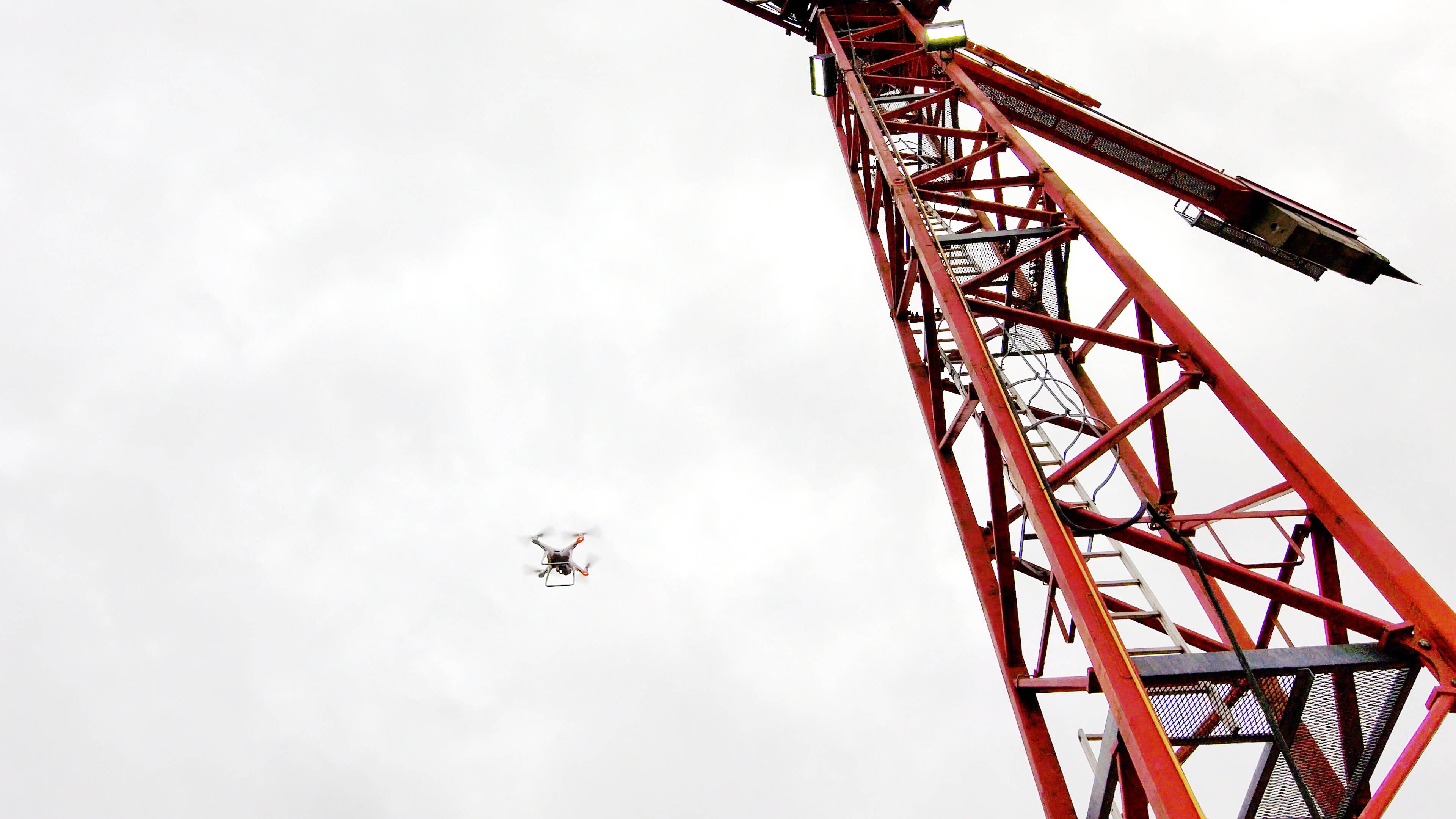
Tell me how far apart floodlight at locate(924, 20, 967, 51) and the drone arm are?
39 centimetres

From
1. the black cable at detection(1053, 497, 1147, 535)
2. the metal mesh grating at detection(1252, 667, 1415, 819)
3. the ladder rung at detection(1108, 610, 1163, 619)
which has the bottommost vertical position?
the metal mesh grating at detection(1252, 667, 1415, 819)

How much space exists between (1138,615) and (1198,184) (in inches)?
398

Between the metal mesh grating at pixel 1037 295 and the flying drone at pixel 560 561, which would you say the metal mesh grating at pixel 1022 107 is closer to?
the metal mesh grating at pixel 1037 295

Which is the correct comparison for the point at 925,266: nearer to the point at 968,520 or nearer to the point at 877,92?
the point at 968,520

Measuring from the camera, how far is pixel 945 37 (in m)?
15.8

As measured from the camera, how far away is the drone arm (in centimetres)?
1504

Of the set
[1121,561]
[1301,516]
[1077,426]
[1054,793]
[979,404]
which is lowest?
[1054,793]

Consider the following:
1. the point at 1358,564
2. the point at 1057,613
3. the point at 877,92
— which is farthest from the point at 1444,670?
the point at 877,92

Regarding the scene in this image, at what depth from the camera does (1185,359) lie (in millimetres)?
9039

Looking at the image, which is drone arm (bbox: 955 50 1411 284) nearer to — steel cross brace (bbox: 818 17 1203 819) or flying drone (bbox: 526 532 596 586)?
steel cross brace (bbox: 818 17 1203 819)

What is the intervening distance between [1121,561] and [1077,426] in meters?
2.61

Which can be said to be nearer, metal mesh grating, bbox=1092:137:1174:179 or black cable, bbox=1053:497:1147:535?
black cable, bbox=1053:497:1147:535

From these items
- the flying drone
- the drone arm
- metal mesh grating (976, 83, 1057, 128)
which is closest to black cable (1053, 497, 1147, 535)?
the drone arm

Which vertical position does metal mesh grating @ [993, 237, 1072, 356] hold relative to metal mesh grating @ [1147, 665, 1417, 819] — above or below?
above
